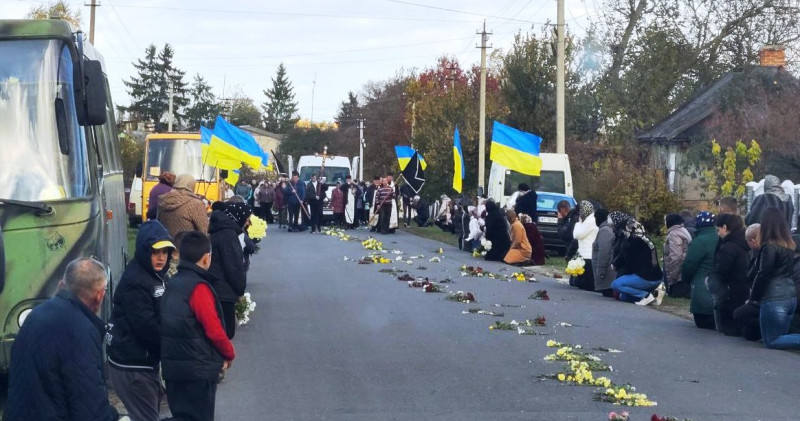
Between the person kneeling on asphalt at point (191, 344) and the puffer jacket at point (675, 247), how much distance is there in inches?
447

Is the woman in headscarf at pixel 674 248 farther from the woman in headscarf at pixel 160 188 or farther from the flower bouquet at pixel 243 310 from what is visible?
the woman in headscarf at pixel 160 188

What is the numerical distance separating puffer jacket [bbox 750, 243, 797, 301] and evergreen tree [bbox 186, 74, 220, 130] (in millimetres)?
93673

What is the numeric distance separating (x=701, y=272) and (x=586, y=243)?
19.6 feet

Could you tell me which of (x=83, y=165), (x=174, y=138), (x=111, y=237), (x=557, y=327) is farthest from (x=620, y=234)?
(x=174, y=138)

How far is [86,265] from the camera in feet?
20.6

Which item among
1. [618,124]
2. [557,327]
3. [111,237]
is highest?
[618,124]

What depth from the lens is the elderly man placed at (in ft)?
19.7

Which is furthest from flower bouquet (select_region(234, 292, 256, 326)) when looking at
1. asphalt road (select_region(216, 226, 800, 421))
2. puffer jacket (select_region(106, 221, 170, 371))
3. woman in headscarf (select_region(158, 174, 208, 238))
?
puffer jacket (select_region(106, 221, 170, 371))

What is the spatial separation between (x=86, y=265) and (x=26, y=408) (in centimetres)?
77

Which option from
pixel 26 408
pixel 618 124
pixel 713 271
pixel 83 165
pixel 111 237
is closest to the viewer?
pixel 26 408

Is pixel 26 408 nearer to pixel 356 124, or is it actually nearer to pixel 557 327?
pixel 557 327

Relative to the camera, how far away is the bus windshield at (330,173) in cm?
4912

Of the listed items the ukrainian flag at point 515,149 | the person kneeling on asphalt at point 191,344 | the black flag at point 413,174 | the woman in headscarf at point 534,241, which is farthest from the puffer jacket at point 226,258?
the black flag at point 413,174

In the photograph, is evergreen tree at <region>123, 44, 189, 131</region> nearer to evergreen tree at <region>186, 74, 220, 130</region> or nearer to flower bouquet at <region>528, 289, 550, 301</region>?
evergreen tree at <region>186, 74, 220, 130</region>
